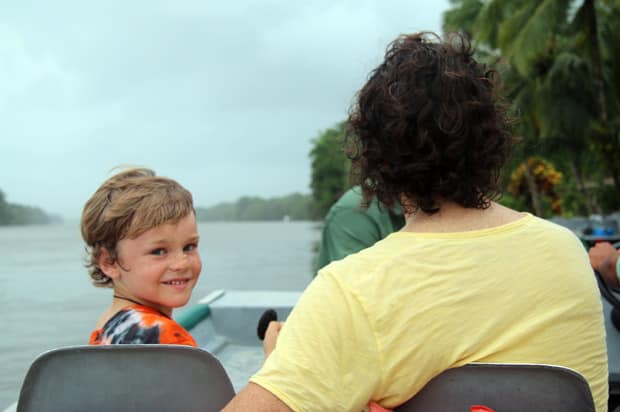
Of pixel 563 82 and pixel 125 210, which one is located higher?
pixel 125 210

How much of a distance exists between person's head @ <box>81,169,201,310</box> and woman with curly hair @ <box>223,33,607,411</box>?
768mm

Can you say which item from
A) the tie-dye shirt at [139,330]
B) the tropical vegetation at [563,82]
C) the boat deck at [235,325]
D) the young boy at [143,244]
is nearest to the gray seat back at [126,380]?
the tie-dye shirt at [139,330]

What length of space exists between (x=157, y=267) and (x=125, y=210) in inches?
7.5

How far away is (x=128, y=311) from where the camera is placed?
1787 millimetres

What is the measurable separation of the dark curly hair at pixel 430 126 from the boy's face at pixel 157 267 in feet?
2.54

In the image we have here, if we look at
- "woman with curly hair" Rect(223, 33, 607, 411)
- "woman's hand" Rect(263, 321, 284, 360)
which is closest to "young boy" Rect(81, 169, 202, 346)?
"woman's hand" Rect(263, 321, 284, 360)

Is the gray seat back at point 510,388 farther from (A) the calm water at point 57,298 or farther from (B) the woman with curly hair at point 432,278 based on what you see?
(A) the calm water at point 57,298

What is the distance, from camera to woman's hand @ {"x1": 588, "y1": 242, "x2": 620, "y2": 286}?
6.77ft

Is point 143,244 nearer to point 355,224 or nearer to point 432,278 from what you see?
point 432,278

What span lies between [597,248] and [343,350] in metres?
1.36

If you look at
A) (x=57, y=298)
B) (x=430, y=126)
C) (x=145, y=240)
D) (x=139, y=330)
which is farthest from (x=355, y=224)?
(x=57, y=298)

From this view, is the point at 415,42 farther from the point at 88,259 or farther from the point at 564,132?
the point at 564,132

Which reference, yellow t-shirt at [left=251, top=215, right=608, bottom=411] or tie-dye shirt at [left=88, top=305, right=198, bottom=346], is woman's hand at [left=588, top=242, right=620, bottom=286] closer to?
yellow t-shirt at [left=251, top=215, right=608, bottom=411]

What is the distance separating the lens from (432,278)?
1142mm
